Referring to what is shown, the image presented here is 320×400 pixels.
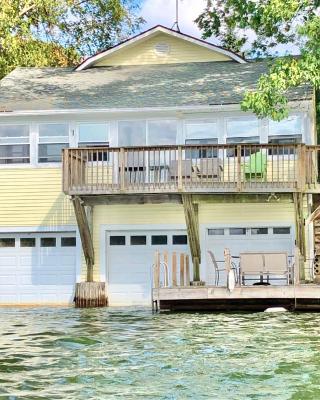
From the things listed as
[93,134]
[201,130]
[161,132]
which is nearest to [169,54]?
[161,132]

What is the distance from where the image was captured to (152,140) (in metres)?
22.0

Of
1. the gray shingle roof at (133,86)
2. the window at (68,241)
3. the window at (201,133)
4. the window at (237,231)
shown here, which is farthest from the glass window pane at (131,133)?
the window at (237,231)

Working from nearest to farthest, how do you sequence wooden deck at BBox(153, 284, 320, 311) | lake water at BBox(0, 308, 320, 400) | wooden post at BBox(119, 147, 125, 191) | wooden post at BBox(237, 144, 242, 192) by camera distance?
lake water at BBox(0, 308, 320, 400), wooden deck at BBox(153, 284, 320, 311), wooden post at BBox(237, 144, 242, 192), wooden post at BBox(119, 147, 125, 191)

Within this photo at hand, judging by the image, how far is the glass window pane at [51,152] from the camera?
22.2 meters

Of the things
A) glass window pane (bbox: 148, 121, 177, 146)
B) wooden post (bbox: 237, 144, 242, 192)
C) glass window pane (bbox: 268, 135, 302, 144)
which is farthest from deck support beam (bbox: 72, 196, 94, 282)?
glass window pane (bbox: 268, 135, 302, 144)

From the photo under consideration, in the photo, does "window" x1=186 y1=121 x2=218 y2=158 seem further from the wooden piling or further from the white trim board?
the wooden piling

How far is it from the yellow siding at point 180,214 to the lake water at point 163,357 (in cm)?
434

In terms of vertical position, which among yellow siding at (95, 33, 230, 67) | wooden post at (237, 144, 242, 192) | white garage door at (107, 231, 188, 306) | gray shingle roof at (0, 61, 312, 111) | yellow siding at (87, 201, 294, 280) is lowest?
white garage door at (107, 231, 188, 306)

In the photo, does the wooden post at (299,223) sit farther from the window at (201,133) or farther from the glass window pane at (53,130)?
the glass window pane at (53,130)

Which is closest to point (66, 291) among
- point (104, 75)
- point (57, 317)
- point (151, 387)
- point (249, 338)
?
point (57, 317)

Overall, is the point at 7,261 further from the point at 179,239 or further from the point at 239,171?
the point at 239,171

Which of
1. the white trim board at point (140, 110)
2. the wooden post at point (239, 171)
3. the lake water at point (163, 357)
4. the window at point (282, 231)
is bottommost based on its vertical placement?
the lake water at point (163, 357)

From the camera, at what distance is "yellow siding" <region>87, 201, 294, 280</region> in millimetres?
21422

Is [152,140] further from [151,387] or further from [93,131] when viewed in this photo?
[151,387]
